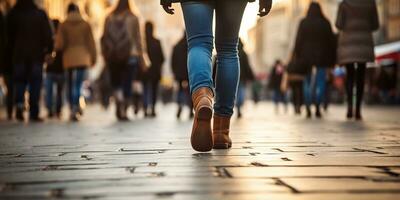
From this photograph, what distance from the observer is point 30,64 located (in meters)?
10.1

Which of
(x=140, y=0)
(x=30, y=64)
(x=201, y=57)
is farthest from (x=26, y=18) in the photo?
(x=140, y=0)

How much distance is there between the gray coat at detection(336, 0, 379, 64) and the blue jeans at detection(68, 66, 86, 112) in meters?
4.00

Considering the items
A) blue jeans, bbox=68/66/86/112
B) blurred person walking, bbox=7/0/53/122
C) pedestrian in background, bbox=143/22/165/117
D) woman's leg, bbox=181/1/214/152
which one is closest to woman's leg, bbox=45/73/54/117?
blue jeans, bbox=68/66/86/112

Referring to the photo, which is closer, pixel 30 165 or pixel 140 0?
pixel 30 165

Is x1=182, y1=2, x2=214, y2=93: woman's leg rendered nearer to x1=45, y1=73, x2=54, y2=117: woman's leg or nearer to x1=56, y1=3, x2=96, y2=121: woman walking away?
x1=56, y1=3, x2=96, y2=121: woman walking away

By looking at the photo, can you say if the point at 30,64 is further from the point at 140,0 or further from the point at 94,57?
the point at 140,0

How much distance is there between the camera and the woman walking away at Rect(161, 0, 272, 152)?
3885 millimetres

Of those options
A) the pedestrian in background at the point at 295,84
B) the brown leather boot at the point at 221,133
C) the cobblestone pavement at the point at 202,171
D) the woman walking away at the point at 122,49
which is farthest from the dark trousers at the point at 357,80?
the brown leather boot at the point at 221,133

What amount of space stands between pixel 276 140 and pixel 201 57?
1.38m

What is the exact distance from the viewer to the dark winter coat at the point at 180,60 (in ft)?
40.1

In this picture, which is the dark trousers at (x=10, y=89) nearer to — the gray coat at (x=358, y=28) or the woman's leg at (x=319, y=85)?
the woman's leg at (x=319, y=85)

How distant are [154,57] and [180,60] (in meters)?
1.37

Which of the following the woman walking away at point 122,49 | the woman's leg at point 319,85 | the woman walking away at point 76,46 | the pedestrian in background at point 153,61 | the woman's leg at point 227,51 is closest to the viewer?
the woman's leg at point 227,51

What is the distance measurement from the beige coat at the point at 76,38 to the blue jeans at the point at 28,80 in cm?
71
